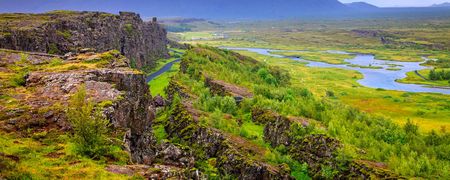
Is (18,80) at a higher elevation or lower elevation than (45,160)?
higher

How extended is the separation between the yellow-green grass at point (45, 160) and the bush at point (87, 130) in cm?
78

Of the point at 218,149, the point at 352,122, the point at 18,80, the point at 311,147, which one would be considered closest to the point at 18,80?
the point at 18,80

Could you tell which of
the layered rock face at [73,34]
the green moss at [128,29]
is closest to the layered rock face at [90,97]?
the layered rock face at [73,34]

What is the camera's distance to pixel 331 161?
166 ft

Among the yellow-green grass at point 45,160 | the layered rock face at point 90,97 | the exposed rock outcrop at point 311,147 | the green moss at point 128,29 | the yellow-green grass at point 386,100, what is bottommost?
the yellow-green grass at point 386,100

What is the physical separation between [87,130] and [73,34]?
240 feet

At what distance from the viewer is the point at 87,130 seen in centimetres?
2873

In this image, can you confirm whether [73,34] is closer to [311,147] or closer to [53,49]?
[53,49]

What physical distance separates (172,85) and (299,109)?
3070 centimetres

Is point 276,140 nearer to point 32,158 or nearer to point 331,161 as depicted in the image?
point 331,161

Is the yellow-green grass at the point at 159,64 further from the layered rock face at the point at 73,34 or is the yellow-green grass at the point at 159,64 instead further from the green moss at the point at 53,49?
the green moss at the point at 53,49

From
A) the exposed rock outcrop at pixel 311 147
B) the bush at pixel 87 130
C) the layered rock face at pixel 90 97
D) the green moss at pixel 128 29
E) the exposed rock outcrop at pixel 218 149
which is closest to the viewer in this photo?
the bush at pixel 87 130

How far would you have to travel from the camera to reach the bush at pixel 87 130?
28641 millimetres

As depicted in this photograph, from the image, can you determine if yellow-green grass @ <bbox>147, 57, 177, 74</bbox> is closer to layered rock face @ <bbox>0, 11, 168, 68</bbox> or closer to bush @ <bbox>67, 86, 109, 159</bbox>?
layered rock face @ <bbox>0, 11, 168, 68</bbox>
